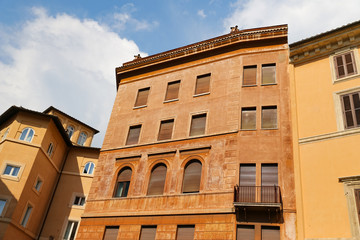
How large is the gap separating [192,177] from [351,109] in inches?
348

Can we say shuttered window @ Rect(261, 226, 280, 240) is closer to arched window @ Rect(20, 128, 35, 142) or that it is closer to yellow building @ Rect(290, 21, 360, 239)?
yellow building @ Rect(290, 21, 360, 239)

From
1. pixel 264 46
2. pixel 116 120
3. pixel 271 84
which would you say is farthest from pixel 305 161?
pixel 116 120

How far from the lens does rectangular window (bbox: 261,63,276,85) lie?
2090cm

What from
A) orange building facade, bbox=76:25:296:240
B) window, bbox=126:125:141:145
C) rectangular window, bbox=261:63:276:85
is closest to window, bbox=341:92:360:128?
orange building facade, bbox=76:25:296:240

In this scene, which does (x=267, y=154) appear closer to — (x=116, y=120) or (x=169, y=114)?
(x=169, y=114)

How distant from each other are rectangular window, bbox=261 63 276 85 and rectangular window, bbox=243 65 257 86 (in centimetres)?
50

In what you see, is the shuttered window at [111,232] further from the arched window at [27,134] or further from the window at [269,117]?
the arched window at [27,134]

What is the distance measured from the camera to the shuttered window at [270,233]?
15.7 m

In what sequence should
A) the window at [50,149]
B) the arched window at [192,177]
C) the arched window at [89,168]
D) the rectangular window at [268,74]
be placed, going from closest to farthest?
the arched window at [192,177] < the rectangular window at [268,74] < the window at [50,149] < the arched window at [89,168]

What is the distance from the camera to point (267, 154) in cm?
1808

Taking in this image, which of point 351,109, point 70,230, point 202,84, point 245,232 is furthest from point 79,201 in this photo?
point 351,109

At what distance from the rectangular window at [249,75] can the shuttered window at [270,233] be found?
28.7ft

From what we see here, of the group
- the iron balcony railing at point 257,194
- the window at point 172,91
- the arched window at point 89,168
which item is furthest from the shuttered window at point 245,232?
the arched window at point 89,168

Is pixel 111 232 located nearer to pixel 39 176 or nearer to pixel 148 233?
pixel 148 233
